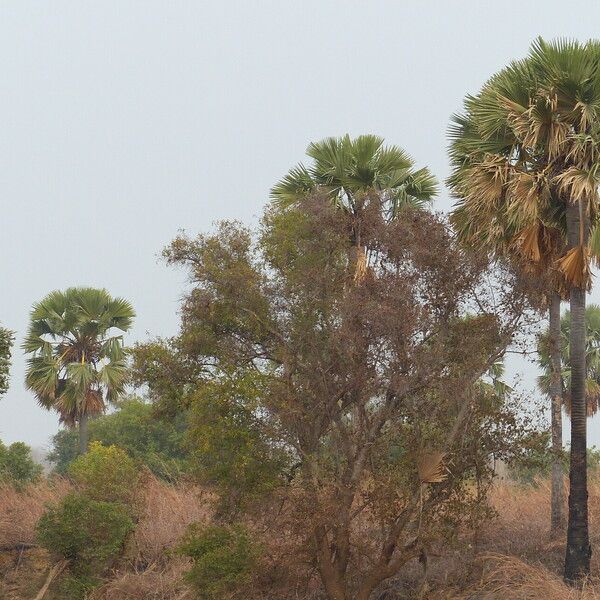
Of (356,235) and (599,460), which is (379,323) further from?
(599,460)

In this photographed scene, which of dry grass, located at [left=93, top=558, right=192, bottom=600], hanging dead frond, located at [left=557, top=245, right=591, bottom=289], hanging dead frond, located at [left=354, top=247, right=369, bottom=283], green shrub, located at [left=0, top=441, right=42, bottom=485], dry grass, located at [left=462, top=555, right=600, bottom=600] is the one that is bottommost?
dry grass, located at [left=93, top=558, right=192, bottom=600]

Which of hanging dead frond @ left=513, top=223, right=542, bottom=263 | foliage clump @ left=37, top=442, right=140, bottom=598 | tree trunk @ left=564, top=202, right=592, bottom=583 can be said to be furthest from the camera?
foliage clump @ left=37, top=442, right=140, bottom=598

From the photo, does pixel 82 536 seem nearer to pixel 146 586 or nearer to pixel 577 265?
pixel 146 586

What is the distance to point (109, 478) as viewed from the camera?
808 inches

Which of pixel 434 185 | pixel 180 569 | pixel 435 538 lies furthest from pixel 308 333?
pixel 434 185

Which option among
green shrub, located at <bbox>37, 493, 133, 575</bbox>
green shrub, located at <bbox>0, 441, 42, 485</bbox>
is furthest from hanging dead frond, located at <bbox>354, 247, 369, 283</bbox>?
green shrub, located at <bbox>0, 441, 42, 485</bbox>

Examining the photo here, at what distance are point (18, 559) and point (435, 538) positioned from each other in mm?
9238

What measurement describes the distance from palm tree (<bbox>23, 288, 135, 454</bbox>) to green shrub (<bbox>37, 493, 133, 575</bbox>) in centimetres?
1206

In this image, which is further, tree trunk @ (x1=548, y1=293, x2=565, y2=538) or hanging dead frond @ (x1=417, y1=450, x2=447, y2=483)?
tree trunk @ (x1=548, y1=293, x2=565, y2=538)

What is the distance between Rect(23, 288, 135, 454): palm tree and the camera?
29.8 metres

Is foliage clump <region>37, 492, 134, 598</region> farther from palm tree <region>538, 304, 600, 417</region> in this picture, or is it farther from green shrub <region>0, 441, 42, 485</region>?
palm tree <region>538, 304, 600, 417</region>

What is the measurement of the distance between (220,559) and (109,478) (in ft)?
21.8

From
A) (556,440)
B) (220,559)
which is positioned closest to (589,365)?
(556,440)

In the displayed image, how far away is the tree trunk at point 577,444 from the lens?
51.9ft
